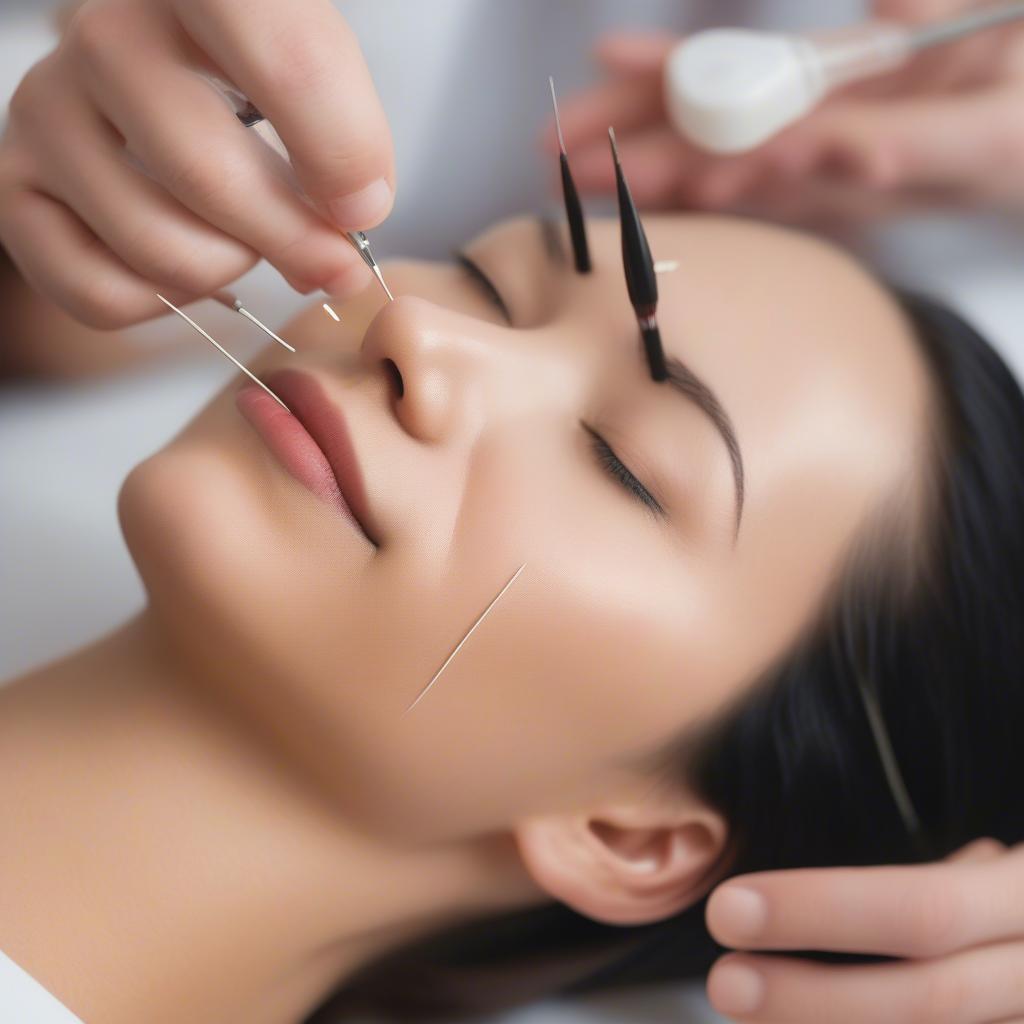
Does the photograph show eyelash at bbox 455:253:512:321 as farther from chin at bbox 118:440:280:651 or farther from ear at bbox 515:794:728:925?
ear at bbox 515:794:728:925

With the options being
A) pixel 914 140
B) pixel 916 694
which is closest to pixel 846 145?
pixel 914 140

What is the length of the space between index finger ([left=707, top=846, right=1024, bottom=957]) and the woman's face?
0.13 meters

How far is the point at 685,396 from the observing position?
0.79m

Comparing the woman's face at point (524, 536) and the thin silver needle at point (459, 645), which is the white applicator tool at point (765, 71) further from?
the thin silver needle at point (459, 645)

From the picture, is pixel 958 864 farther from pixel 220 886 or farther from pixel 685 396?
pixel 220 886

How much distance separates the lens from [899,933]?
2.66 ft

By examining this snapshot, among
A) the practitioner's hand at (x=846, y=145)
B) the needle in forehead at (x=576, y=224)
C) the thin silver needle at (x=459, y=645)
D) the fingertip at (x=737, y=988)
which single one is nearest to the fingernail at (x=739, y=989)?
the fingertip at (x=737, y=988)

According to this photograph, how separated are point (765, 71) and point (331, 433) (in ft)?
2.12

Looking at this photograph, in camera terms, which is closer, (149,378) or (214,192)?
(214,192)

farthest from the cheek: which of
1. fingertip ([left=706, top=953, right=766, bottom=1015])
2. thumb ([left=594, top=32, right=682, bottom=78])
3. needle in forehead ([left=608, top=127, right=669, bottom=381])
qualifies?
thumb ([left=594, top=32, right=682, bottom=78])

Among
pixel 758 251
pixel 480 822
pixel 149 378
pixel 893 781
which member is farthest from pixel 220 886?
pixel 149 378

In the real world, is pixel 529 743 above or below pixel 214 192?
below

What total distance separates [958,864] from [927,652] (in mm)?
166

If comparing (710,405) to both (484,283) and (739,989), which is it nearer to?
(484,283)
